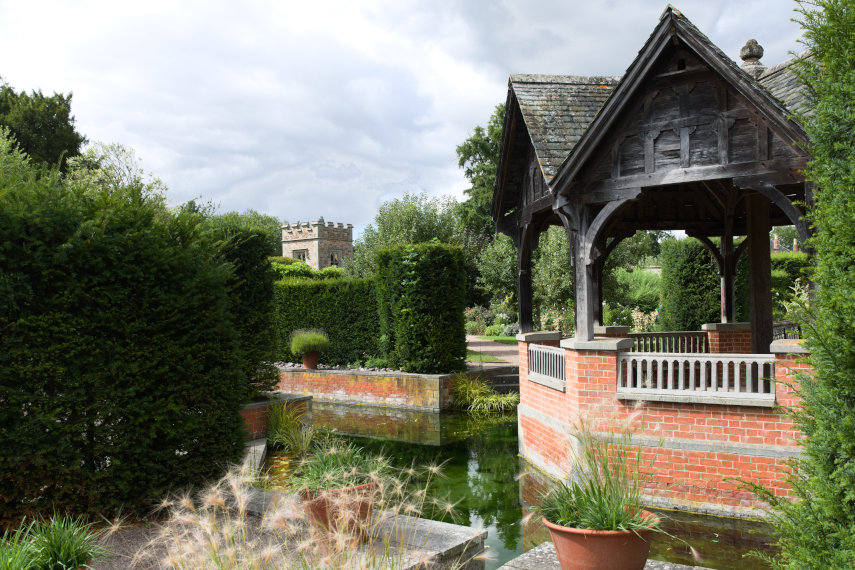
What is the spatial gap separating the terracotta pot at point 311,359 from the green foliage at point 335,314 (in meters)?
0.67

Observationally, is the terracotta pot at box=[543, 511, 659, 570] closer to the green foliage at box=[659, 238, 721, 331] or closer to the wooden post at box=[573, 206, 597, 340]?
the wooden post at box=[573, 206, 597, 340]

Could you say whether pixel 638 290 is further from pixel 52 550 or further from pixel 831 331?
pixel 52 550

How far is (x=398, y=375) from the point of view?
565 inches

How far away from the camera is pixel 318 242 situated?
4912 cm

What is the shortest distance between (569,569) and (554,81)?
773 cm

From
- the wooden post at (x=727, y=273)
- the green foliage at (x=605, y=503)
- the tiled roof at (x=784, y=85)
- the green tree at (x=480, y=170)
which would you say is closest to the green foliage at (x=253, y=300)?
the green foliage at (x=605, y=503)

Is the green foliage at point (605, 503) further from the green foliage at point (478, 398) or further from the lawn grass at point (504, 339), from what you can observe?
the lawn grass at point (504, 339)

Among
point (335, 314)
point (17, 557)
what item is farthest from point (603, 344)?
point (335, 314)

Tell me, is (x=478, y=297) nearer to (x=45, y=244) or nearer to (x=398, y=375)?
(x=398, y=375)

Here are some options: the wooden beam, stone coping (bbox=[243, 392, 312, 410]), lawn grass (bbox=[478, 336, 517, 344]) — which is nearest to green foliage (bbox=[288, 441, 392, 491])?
stone coping (bbox=[243, 392, 312, 410])

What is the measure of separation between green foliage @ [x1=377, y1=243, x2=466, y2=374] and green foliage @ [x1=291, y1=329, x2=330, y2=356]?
2.43 meters

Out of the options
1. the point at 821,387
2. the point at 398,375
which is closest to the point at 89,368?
the point at 821,387

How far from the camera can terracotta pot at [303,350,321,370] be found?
16.3 m

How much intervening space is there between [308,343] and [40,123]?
1925 cm
